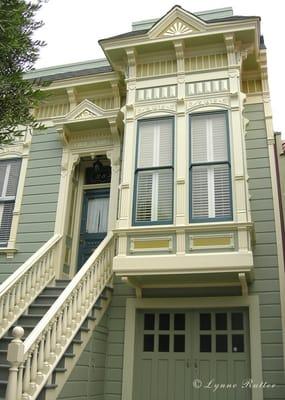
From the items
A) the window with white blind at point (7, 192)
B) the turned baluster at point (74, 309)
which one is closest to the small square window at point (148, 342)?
the turned baluster at point (74, 309)

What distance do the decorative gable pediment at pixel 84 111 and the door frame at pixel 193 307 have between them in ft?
12.7

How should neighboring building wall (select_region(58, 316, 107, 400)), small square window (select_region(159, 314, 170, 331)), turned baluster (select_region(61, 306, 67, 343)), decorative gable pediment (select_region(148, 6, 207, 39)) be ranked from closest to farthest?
turned baluster (select_region(61, 306, 67, 343)), neighboring building wall (select_region(58, 316, 107, 400)), small square window (select_region(159, 314, 170, 331)), decorative gable pediment (select_region(148, 6, 207, 39))

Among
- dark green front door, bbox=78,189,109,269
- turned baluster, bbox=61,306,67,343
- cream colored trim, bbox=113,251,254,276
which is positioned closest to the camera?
turned baluster, bbox=61,306,67,343

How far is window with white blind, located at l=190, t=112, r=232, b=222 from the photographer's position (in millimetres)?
6660

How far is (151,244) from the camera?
6.66 meters

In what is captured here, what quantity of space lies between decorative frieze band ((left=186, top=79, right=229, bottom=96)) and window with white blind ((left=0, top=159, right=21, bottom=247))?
4.12 m

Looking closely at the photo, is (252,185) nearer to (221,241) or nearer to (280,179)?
(280,179)

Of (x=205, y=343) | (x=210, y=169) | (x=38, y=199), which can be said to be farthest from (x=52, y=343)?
(x=38, y=199)

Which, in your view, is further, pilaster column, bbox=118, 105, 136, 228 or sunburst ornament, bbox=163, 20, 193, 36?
sunburst ornament, bbox=163, 20, 193, 36

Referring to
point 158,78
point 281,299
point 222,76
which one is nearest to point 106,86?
point 158,78

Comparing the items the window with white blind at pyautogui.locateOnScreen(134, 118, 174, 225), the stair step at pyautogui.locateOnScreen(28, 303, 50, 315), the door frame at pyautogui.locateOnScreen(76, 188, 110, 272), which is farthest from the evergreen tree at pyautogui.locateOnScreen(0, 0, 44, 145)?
the door frame at pyautogui.locateOnScreen(76, 188, 110, 272)

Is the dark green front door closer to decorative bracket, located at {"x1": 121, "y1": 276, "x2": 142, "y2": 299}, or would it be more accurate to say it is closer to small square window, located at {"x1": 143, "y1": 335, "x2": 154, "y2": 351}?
decorative bracket, located at {"x1": 121, "y1": 276, "x2": 142, "y2": 299}

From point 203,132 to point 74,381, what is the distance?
4495 mm

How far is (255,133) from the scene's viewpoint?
801cm
